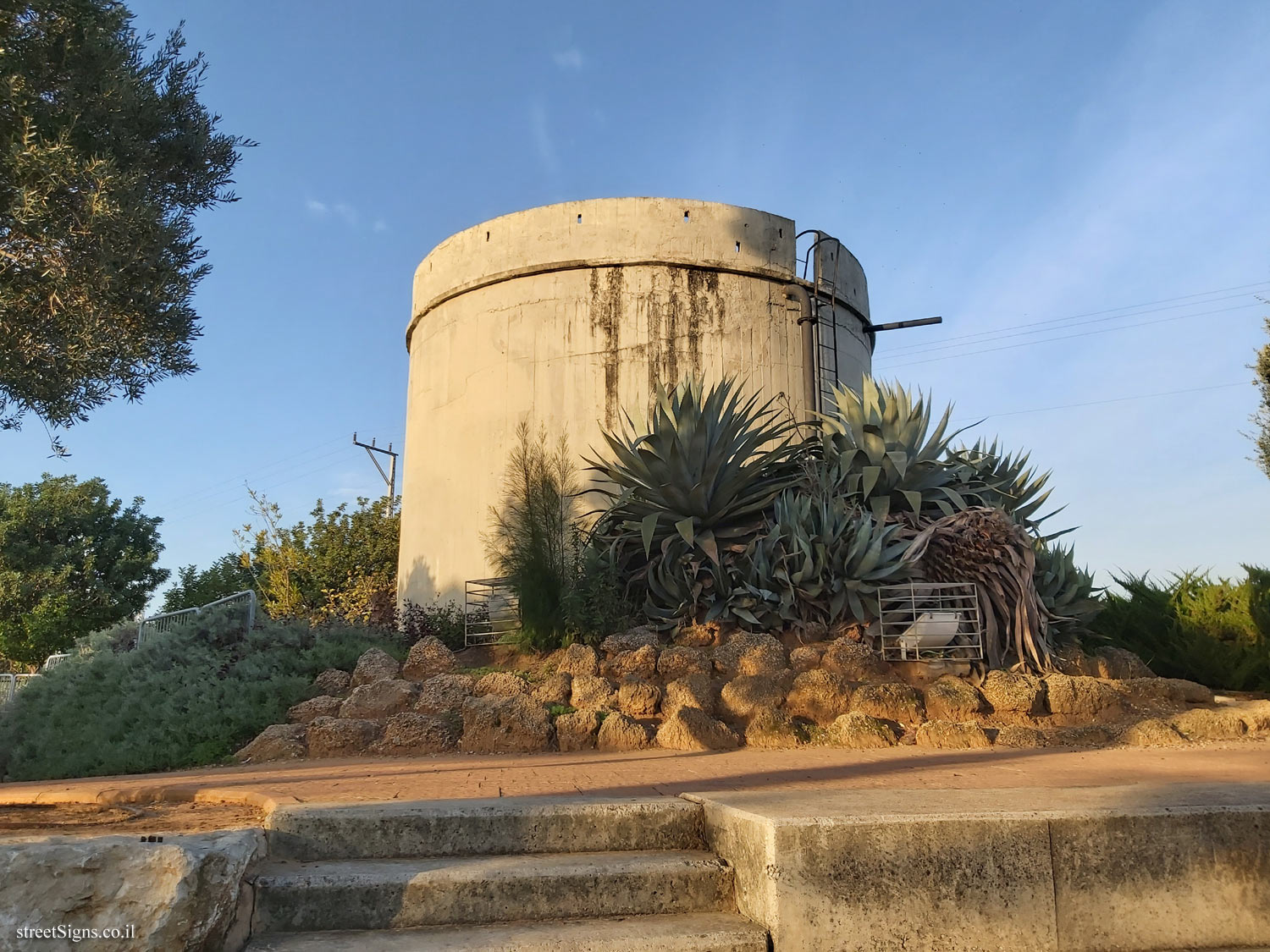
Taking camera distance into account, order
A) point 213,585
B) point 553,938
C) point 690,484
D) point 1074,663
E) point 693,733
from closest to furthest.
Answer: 1. point 553,938
2. point 693,733
3. point 1074,663
4. point 690,484
5. point 213,585

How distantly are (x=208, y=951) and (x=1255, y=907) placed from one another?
3052mm

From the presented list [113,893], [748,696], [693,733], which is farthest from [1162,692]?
[113,893]

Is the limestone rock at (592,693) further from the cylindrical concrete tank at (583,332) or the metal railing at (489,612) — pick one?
the cylindrical concrete tank at (583,332)

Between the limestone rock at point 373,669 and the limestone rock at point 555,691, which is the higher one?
the limestone rock at point 373,669

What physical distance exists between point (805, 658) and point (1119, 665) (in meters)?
3.19

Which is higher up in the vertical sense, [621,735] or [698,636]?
[698,636]

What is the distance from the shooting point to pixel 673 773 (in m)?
4.96

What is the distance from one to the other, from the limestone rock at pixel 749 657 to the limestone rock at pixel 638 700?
0.69m

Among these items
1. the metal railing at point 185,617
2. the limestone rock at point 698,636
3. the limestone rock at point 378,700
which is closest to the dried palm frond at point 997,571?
the limestone rock at point 698,636

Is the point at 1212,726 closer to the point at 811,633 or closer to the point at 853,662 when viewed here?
the point at 853,662

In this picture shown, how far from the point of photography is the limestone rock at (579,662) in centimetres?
713

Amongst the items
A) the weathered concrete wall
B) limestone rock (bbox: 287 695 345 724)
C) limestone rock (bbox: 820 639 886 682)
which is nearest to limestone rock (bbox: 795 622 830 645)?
limestone rock (bbox: 820 639 886 682)

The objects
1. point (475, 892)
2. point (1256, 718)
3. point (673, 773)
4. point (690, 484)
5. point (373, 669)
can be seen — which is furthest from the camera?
point (690, 484)

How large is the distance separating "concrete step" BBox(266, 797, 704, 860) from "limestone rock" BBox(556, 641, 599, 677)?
387 cm
